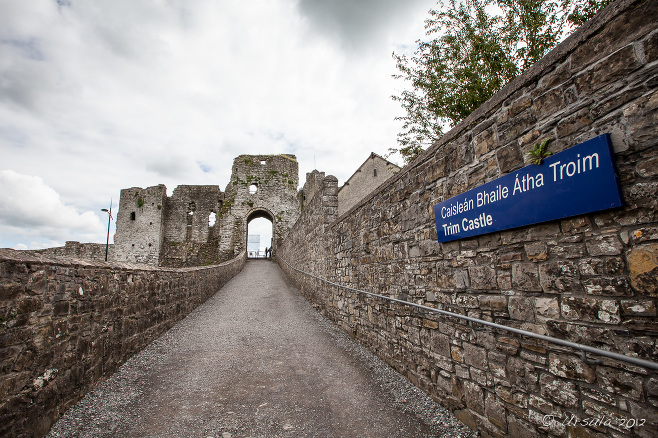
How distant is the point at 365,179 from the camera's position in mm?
19656

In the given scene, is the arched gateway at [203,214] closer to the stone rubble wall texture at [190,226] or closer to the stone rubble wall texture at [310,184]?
the stone rubble wall texture at [190,226]

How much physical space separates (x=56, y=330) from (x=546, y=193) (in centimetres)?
458

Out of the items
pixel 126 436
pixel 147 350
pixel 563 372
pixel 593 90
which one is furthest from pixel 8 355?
pixel 593 90

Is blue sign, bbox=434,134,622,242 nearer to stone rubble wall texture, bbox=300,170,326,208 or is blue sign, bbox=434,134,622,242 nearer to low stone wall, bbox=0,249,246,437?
low stone wall, bbox=0,249,246,437

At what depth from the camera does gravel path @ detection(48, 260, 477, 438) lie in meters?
2.93

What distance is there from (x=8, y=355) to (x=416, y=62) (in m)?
13.8

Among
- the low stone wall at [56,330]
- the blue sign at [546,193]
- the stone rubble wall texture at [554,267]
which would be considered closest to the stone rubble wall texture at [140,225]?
the low stone wall at [56,330]

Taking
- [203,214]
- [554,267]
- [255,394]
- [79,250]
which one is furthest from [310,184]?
[554,267]

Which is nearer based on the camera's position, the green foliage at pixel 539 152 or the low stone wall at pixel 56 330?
the green foliage at pixel 539 152

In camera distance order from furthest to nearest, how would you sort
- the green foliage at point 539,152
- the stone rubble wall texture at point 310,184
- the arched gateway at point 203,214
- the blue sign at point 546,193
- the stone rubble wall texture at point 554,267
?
1. the stone rubble wall texture at point 310,184
2. the arched gateway at point 203,214
3. the green foliage at point 539,152
4. the blue sign at point 546,193
5. the stone rubble wall texture at point 554,267

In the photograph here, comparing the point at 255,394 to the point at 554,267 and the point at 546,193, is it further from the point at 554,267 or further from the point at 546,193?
the point at 546,193

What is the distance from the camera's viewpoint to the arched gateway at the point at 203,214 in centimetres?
2464

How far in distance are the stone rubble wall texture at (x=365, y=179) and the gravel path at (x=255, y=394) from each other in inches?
553

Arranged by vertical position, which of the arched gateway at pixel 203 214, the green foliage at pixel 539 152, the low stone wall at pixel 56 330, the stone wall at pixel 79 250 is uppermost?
the arched gateway at pixel 203 214
